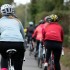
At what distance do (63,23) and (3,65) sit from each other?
65.1 feet

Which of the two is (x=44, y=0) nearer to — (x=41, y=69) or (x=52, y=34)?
(x=41, y=69)

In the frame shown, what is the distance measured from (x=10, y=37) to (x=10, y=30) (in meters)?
0.18

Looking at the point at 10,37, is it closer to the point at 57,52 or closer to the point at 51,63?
the point at 57,52

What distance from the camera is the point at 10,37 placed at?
820 centimetres

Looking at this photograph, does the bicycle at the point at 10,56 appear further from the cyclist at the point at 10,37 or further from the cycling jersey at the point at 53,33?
the cycling jersey at the point at 53,33

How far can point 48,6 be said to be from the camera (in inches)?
1516

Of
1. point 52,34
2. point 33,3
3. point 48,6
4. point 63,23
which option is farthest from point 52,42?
point 33,3

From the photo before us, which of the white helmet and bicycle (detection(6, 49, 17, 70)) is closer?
bicycle (detection(6, 49, 17, 70))

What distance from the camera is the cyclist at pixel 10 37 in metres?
8.16

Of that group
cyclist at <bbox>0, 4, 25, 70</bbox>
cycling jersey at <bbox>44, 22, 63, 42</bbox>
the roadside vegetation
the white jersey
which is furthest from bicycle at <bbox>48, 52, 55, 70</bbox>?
the white jersey

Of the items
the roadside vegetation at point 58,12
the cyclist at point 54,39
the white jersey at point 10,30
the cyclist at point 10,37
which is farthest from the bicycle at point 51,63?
the white jersey at point 10,30

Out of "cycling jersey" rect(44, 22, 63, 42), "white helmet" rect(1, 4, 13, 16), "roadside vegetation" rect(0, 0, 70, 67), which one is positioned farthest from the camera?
"roadside vegetation" rect(0, 0, 70, 67)

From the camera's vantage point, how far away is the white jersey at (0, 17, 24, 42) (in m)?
8.20

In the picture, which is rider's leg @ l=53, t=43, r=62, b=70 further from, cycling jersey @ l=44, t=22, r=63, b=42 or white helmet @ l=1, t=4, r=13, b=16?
white helmet @ l=1, t=4, r=13, b=16
